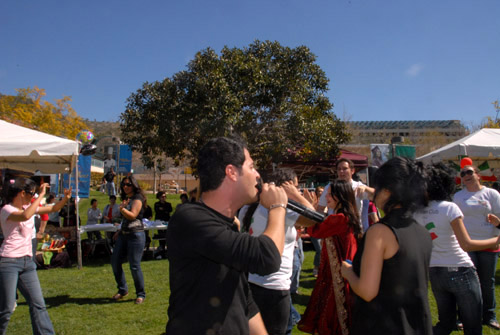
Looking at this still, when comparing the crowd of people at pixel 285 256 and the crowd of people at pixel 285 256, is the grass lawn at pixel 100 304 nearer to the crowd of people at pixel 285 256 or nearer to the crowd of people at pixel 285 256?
the crowd of people at pixel 285 256

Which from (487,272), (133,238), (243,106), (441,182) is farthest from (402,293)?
(243,106)

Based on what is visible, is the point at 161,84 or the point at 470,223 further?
the point at 161,84

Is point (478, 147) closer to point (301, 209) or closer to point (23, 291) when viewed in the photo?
point (301, 209)

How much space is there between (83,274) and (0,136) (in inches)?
142

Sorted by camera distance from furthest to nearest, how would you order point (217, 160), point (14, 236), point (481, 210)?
point (481, 210) < point (14, 236) < point (217, 160)

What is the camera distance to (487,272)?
4391 millimetres

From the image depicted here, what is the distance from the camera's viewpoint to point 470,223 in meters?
4.59

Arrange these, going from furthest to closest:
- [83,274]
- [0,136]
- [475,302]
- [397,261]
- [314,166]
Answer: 1. [314,166]
2. [83,274]
3. [0,136]
4. [475,302]
5. [397,261]

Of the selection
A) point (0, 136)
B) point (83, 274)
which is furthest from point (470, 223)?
point (83, 274)

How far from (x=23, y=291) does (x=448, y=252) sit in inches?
156

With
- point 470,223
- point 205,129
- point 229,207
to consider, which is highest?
point 205,129

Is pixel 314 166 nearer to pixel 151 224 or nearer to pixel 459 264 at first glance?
pixel 151 224

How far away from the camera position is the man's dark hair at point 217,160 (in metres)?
1.67

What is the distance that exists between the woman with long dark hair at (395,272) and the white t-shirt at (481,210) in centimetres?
303
